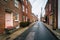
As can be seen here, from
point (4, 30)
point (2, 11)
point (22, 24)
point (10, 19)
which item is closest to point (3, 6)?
point (2, 11)

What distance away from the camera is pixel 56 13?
65.5ft

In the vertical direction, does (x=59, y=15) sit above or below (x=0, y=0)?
below

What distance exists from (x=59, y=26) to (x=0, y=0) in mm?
11135

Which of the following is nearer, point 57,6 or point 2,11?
point 2,11

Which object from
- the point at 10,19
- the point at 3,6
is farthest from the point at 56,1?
the point at 3,6

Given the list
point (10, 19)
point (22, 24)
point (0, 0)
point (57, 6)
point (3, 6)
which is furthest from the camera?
point (22, 24)

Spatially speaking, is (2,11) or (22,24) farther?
(22,24)

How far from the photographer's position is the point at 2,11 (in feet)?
43.9

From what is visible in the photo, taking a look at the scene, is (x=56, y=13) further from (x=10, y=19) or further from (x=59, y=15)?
(x=10, y=19)

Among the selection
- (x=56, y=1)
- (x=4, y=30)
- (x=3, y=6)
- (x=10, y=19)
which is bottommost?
(x=4, y=30)

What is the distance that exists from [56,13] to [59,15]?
59 centimetres

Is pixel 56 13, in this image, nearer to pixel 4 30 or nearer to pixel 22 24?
pixel 22 24

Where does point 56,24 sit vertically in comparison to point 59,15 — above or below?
below

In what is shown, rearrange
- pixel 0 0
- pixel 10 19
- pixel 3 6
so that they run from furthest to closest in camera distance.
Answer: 1. pixel 10 19
2. pixel 3 6
3. pixel 0 0
